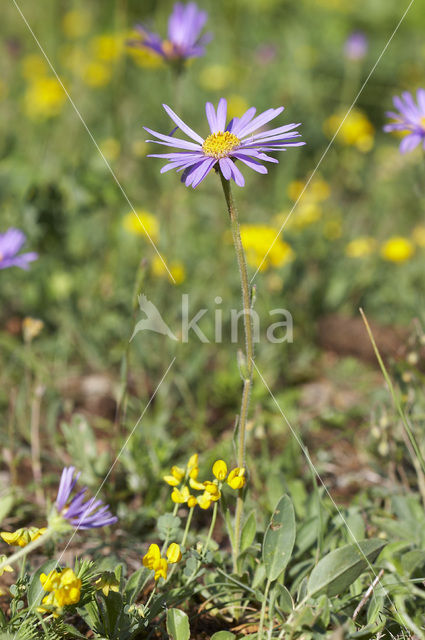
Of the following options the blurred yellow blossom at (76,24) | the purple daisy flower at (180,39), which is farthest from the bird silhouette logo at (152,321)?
the blurred yellow blossom at (76,24)

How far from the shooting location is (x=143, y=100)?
4.18 metres

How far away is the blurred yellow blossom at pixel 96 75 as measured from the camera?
399 cm

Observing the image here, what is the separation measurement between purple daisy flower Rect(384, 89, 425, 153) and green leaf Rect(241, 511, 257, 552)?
1031 millimetres

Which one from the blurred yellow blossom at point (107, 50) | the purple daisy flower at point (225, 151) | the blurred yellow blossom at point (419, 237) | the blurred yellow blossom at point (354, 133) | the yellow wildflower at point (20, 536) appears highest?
the blurred yellow blossom at point (107, 50)

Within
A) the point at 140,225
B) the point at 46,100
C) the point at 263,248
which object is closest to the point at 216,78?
the point at 46,100

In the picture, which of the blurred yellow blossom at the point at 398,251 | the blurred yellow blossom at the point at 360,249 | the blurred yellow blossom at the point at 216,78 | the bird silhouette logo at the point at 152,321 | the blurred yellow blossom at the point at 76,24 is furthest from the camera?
the blurred yellow blossom at the point at 76,24

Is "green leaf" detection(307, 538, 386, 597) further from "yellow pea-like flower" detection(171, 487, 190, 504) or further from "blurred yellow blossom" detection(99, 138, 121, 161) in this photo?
"blurred yellow blossom" detection(99, 138, 121, 161)

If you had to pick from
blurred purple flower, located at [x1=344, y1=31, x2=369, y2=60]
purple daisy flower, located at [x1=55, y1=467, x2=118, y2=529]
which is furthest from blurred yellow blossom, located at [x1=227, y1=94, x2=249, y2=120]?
purple daisy flower, located at [x1=55, y1=467, x2=118, y2=529]

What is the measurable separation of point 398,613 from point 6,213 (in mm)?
2288

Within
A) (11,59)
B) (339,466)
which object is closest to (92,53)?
(11,59)

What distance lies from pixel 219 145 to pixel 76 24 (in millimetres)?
4392

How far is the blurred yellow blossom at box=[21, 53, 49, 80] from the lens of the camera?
14.1ft

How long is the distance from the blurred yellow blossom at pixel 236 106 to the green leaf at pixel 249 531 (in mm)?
2738

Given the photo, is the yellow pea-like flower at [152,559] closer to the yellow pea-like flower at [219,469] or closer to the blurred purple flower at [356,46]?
the yellow pea-like flower at [219,469]
